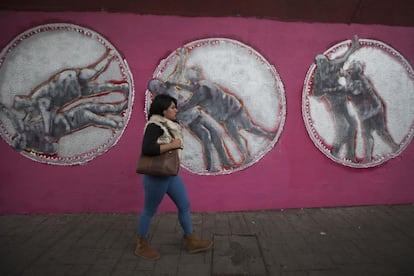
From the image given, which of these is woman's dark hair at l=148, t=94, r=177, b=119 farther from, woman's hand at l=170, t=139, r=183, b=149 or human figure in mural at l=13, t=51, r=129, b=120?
human figure in mural at l=13, t=51, r=129, b=120

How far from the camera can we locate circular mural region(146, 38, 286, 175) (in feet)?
14.4

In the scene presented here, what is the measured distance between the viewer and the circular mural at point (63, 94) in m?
4.30

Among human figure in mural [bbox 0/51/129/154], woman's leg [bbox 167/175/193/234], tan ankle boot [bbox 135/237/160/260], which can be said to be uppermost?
human figure in mural [bbox 0/51/129/154]

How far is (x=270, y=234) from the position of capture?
382 cm

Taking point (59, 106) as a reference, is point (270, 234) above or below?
below

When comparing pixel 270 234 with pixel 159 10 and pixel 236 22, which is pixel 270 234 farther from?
pixel 159 10

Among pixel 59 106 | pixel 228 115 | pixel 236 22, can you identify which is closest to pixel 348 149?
pixel 228 115

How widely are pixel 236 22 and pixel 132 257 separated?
3162mm

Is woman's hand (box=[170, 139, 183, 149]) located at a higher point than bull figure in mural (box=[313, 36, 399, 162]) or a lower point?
lower

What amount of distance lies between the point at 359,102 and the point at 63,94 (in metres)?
4.05

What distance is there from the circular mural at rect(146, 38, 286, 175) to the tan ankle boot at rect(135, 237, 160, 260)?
1.41m

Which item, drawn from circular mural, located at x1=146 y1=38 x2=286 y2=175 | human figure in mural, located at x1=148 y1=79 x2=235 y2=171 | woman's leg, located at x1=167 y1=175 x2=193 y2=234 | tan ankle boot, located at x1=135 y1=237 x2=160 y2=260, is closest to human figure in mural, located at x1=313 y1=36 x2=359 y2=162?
circular mural, located at x1=146 y1=38 x2=286 y2=175

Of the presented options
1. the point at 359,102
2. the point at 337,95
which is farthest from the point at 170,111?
the point at 359,102

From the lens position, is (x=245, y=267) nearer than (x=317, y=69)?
Yes
